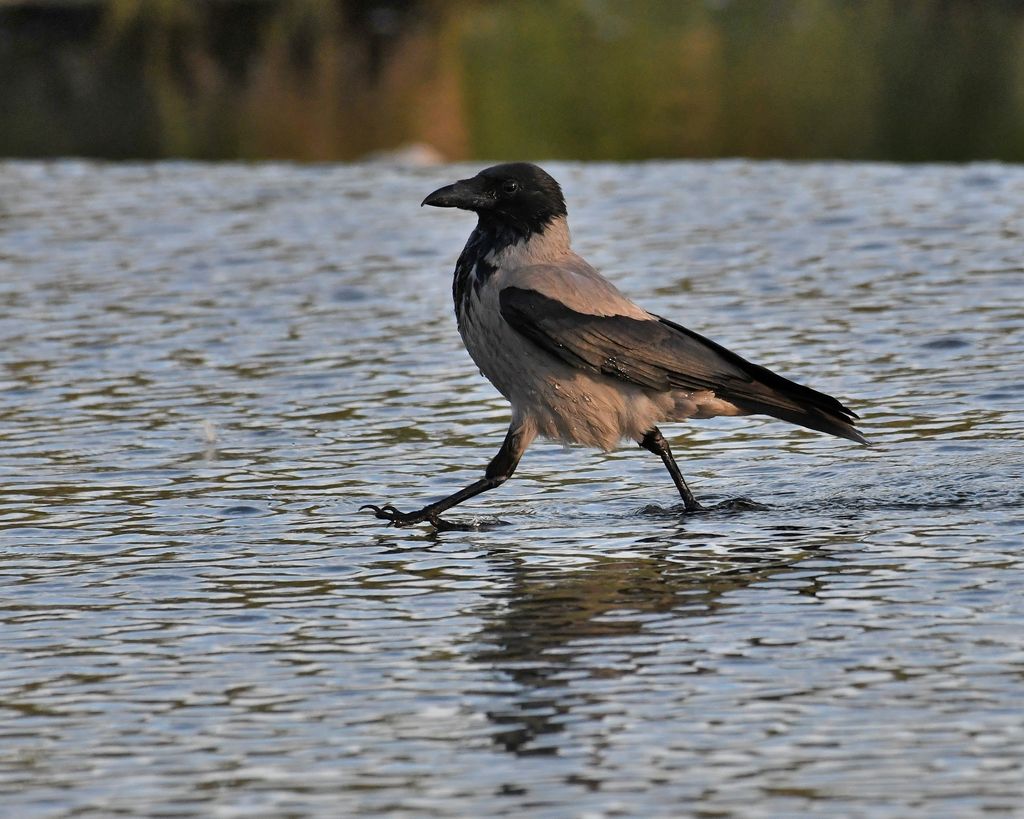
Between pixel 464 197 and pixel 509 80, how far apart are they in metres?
16.1

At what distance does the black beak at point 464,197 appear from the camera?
843cm

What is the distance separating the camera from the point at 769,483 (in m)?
8.60

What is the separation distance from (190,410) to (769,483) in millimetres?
3162

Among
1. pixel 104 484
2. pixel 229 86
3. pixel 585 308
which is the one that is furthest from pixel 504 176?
pixel 229 86

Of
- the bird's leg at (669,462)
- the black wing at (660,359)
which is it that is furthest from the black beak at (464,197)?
the bird's leg at (669,462)

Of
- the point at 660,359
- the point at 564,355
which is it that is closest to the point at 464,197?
the point at 564,355

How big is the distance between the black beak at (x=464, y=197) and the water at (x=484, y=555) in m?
1.23

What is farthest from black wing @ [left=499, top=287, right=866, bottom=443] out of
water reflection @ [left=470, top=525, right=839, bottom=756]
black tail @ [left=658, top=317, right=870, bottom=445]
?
water reflection @ [left=470, top=525, right=839, bottom=756]

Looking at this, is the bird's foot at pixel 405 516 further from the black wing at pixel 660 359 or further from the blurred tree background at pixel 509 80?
the blurred tree background at pixel 509 80

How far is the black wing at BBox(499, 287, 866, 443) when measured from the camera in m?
8.06

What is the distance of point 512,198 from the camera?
334 inches

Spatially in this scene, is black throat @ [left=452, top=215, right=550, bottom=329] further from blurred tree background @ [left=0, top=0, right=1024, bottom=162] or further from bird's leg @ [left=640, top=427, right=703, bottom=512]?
blurred tree background @ [left=0, top=0, right=1024, bottom=162]

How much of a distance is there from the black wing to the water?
0.35 m

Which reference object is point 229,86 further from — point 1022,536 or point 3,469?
point 1022,536
